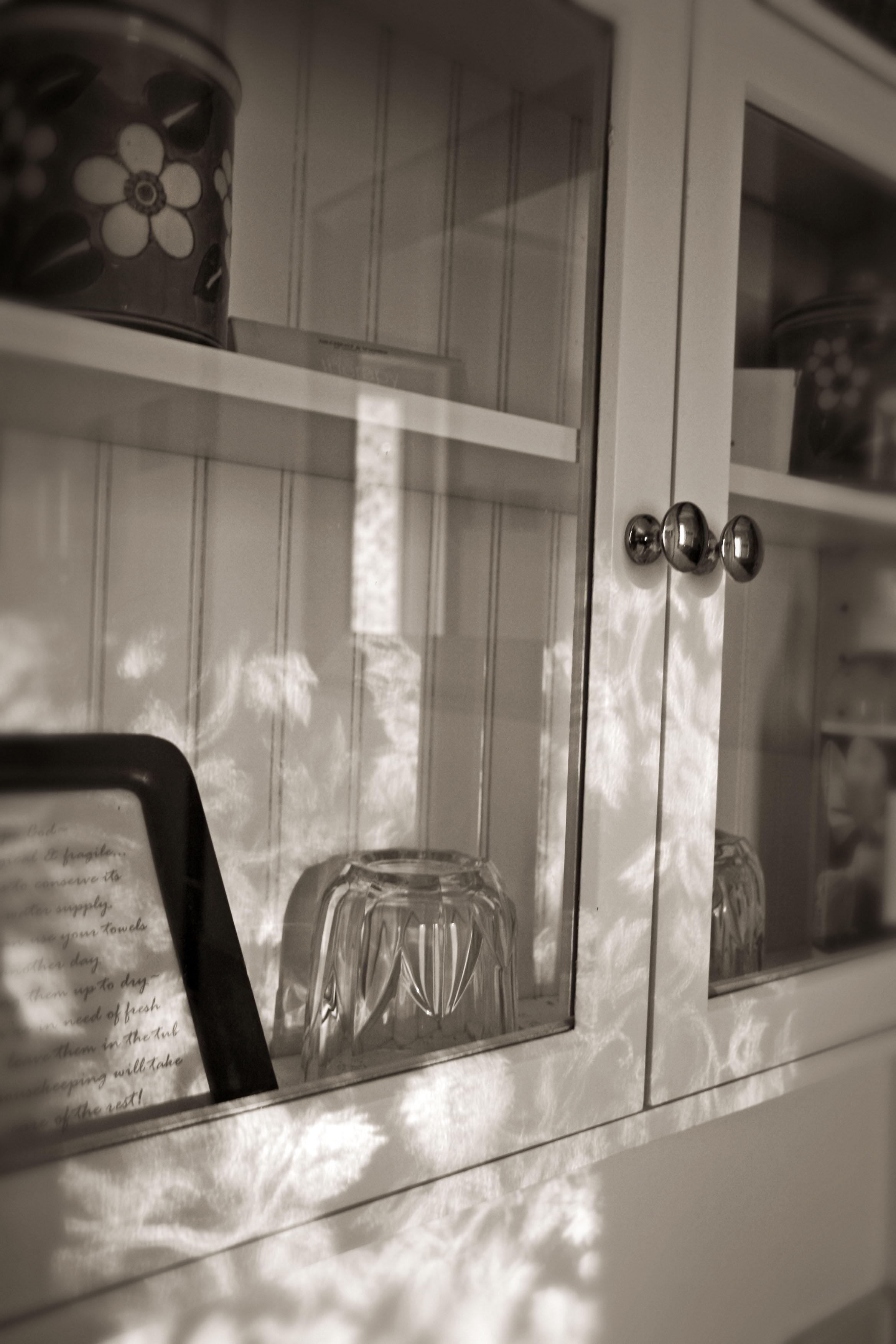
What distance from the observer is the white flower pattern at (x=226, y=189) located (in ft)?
1.51

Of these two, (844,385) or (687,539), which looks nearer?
(687,539)

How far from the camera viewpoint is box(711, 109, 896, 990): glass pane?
0.64 m

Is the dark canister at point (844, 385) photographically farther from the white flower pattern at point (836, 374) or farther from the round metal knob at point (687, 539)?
the round metal knob at point (687, 539)

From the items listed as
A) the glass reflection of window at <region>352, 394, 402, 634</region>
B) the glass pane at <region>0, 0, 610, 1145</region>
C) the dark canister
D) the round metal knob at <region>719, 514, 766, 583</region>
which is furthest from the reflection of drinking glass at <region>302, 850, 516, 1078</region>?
the dark canister

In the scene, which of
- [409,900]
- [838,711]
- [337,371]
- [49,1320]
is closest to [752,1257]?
[838,711]

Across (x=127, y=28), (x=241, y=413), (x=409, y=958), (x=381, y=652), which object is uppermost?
(x=127, y=28)

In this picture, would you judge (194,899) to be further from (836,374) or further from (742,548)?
(836,374)

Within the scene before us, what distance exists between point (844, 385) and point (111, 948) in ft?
1.94

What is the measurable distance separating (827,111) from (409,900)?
0.55 meters

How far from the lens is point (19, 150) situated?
0.39 meters

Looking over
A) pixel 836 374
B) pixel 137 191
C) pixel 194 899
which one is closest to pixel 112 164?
pixel 137 191

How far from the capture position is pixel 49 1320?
389mm

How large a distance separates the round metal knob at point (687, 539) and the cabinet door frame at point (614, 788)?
0.04ft

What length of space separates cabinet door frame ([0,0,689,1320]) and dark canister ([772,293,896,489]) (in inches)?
5.1
